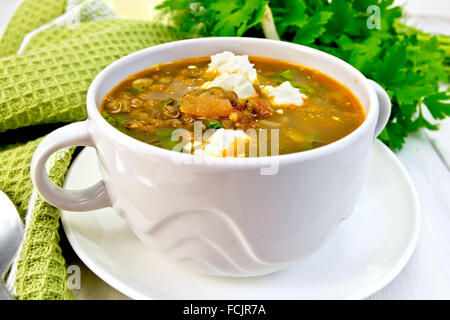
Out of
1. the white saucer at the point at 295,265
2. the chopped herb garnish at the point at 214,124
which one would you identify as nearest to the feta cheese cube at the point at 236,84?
the chopped herb garnish at the point at 214,124

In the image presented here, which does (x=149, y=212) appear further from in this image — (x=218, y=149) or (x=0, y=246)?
(x=0, y=246)

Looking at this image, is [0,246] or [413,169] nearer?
[0,246]

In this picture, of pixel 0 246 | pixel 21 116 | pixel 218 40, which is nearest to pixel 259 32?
pixel 218 40

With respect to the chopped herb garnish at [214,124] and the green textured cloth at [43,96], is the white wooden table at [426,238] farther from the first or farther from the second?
the chopped herb garnish at [214,124]

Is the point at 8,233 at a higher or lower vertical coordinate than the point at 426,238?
higher

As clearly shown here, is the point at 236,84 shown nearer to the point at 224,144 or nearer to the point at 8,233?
the point at 224,144

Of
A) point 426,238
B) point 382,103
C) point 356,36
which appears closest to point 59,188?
point 382,103
